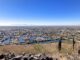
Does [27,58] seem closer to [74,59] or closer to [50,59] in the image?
[50,59]

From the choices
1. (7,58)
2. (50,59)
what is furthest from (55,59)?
(7,58)

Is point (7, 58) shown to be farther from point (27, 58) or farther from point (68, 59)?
point (68, 59)

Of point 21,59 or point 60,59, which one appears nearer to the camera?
point 21,59

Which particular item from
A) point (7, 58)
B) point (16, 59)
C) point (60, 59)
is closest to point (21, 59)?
point (16, 59)

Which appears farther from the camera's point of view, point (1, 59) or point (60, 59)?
point (60, 59)

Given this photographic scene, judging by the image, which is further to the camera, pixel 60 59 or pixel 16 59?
pixel 60 59

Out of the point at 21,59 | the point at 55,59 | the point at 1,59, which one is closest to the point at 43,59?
the point at 55,59

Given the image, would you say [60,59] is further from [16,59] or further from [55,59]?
[16,59]
